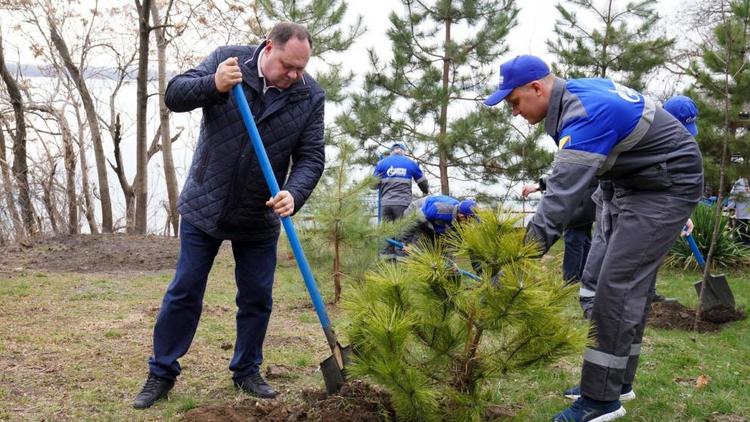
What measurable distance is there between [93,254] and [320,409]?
7.36 meters

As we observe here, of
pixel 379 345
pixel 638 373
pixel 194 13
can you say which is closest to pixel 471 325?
pixel 379 345

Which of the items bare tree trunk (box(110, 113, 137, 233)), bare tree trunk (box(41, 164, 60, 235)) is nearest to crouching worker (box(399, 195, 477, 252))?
bare tree trunk (box(110, 113, 137, 233))

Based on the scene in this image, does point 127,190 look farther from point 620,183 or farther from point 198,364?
point 620,183

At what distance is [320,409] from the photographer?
275cm

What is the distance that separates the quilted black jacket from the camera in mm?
3049

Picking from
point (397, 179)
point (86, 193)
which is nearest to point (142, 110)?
point (86, 193)

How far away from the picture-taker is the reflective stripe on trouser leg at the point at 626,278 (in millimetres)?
2854

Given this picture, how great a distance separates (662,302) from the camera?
6.21 meters

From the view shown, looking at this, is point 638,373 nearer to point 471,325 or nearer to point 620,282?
point 620,282

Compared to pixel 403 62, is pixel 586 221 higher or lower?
lower

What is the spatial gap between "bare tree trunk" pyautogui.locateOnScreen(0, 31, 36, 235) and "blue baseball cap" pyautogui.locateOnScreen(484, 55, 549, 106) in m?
11.5

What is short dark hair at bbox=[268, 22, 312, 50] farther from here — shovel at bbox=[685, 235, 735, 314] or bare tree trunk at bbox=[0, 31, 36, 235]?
bare tree trunk at bbox=[0, 31, 36, 235]

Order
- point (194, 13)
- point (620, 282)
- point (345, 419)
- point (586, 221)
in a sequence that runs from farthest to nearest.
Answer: point (194, 13)
point (586, 221)
point (620, 282)
point (345, 419)

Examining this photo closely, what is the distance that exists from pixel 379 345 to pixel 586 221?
406cm
